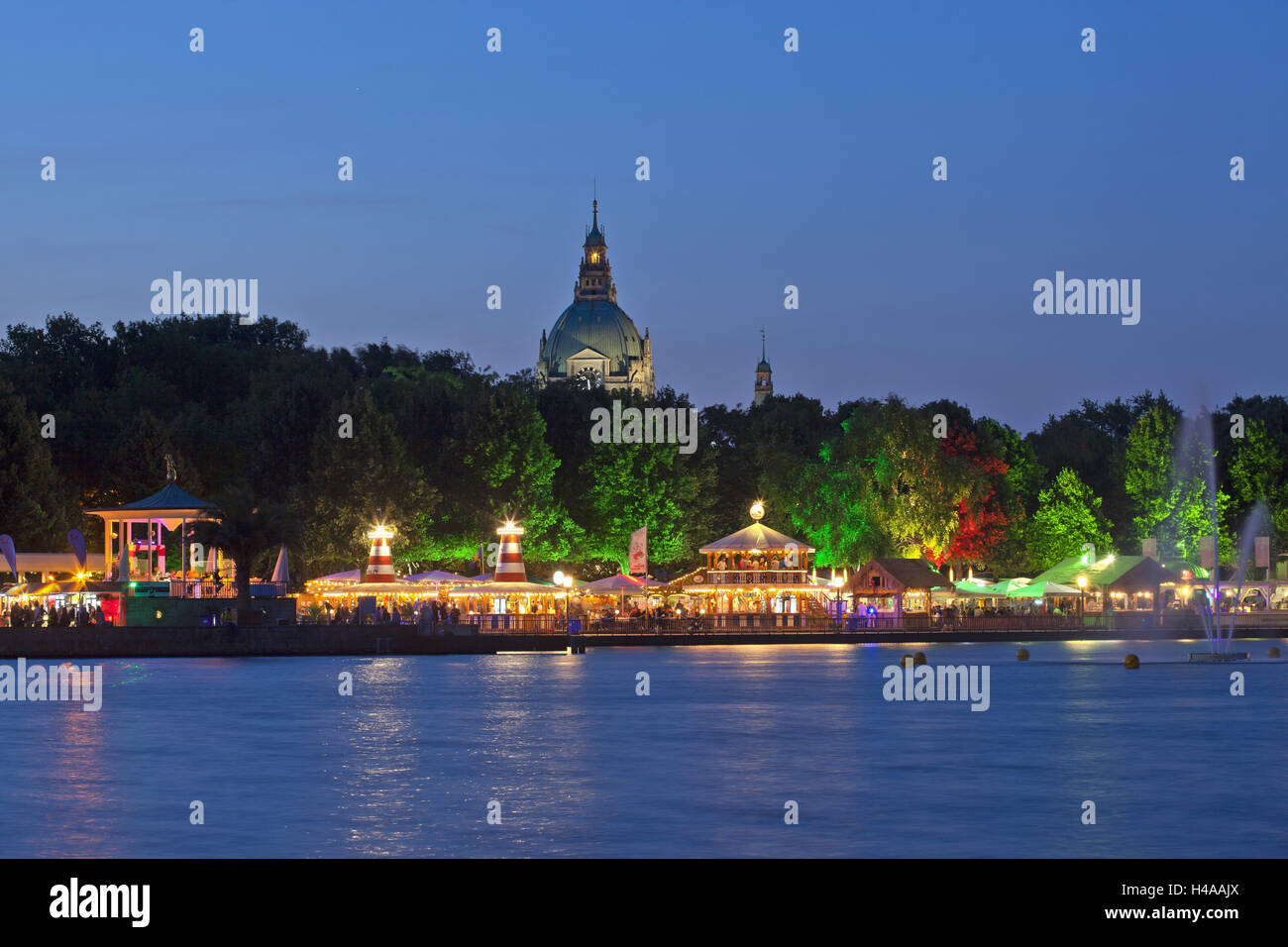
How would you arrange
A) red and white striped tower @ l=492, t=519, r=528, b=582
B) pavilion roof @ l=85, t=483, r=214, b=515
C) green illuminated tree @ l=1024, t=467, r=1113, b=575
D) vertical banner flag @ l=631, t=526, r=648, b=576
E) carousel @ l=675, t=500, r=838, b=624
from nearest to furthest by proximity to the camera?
pavilion roof @ l=85, t=483, r=214, b=515, red and white striped tower @ l=492, t=519, r=528, b=582, carousel @ l=675, t=500, r=838, b=624, vertical banner flag @ l=631, t=526, r=648, b=576, green illuminated tree @ l=1024, t=467, r=1113, b=575

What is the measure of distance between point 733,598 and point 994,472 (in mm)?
21465

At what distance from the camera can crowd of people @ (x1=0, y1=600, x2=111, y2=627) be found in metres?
64.8

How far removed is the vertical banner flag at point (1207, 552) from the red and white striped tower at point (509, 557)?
34374 mm

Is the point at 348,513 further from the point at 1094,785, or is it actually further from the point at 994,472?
the point at 1094,785

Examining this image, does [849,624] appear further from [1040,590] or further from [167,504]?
[167,504]

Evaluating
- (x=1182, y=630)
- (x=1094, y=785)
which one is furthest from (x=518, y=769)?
(x=1182, y=630)

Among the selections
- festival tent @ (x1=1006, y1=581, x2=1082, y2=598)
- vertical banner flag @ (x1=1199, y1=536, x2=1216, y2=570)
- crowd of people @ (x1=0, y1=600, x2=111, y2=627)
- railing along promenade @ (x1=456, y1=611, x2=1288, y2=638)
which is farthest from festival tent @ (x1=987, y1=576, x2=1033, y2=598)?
crowd of people @ (x1=0, y1=600, x2=111, y2=627)

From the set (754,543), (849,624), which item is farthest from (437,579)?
(849,624)

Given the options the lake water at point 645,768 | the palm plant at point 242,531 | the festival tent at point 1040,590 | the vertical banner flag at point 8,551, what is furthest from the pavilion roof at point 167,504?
the festival tent at point 1040,590

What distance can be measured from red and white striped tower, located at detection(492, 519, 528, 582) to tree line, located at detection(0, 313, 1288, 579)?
990cm

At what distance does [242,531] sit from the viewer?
221 feet

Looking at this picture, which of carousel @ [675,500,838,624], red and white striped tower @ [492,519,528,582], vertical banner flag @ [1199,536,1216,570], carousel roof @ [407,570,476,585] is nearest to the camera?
red and white striped tower @ [492,519,528,582]

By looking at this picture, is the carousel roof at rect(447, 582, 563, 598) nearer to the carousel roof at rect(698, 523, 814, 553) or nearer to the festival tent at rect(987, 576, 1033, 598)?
the carousel roof at rect(698, 523, 814, 553)
